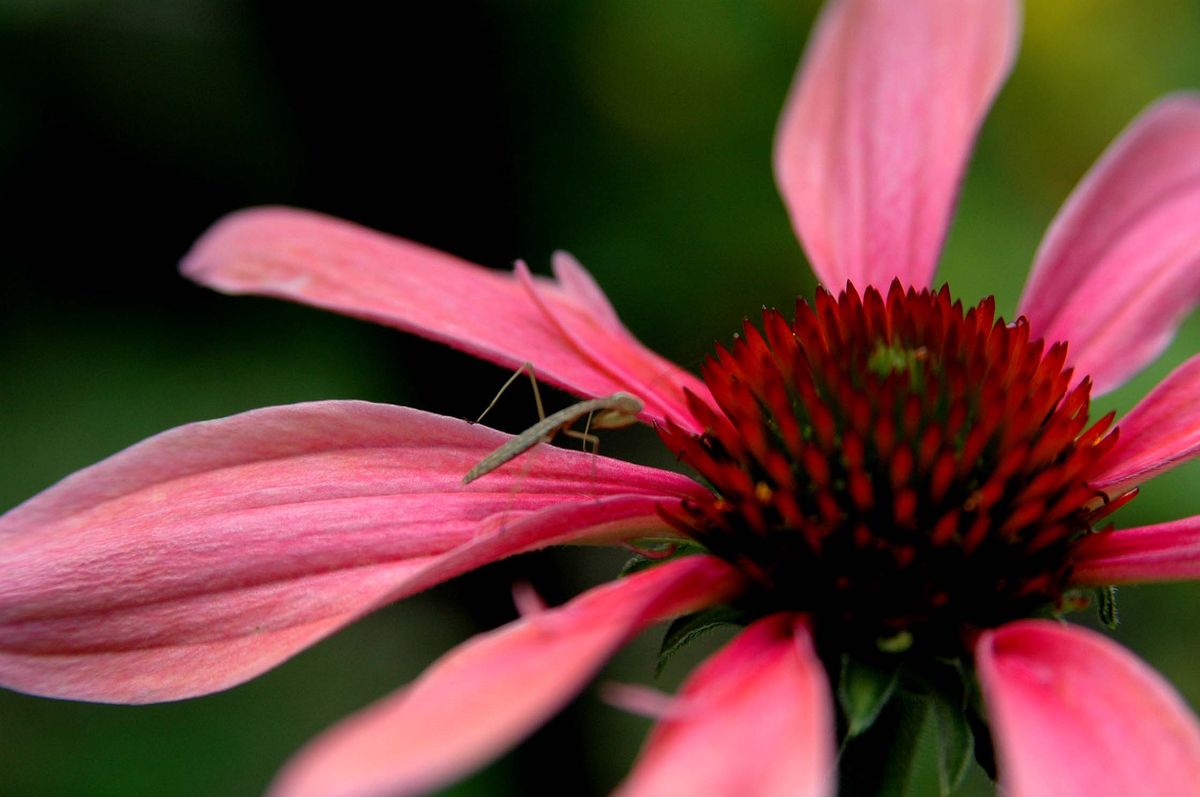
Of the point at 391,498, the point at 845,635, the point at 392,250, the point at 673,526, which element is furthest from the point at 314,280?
the point at 845,635

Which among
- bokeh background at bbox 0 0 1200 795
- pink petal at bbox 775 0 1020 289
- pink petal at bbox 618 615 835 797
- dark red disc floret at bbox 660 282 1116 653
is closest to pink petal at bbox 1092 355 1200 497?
dark red disc floret at bbox 660 282 1116 653

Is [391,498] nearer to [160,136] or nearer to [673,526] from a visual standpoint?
[673,526]

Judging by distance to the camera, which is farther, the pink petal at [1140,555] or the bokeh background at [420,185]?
the bokeh background at [420,185]

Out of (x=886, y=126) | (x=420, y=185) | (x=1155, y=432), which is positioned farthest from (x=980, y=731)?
(x=420, y=185)

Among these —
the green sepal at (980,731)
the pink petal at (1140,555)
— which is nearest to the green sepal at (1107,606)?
the pink petal at (1140,555)

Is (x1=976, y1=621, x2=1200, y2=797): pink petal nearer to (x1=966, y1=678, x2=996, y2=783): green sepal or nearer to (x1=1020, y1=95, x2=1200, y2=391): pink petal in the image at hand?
(x1=966, y1=678, x2=996, y2=783): green sepal

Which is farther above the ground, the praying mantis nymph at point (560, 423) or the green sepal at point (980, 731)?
the praying mantis nymph at point (560, 423)

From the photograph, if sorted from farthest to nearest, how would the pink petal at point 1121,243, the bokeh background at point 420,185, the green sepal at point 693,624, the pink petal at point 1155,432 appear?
the bokeh background at point 420,185
the pink petal at point 1121,243
the pink petal at point 1155,432
the green sepal at point 693,624

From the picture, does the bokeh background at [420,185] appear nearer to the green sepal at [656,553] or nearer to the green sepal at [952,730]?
the green sepal at [656,553]
